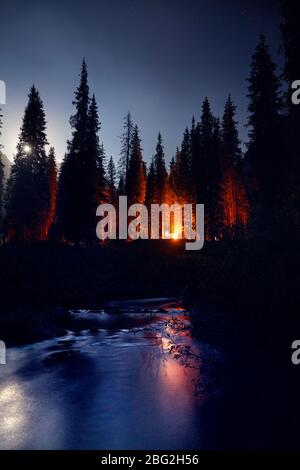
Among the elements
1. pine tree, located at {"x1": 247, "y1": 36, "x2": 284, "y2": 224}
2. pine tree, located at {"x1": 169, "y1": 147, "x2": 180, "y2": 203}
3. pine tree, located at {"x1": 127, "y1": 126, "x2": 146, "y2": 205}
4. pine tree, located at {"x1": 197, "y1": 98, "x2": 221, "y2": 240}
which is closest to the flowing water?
pine tree, located at {"x1": 247, "y1": 36, "x2": 284, "y2": 224}

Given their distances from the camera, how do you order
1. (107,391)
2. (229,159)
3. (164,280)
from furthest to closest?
(229,159) < (164,280) < (107,391)

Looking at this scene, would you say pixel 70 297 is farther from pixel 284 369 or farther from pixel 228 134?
pixel 228 134

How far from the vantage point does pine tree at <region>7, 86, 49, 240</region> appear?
35406 millimetres

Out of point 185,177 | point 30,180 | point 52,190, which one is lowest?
point 30,180

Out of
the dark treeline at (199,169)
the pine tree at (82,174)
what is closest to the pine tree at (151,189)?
the dark treeline at (199,169)

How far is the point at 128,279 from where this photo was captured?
1061 inches

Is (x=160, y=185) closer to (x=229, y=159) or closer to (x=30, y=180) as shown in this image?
(x=229, y=159)

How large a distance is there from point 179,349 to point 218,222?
3375 centimetres

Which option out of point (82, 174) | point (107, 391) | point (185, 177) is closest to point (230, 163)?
point (185, 177)

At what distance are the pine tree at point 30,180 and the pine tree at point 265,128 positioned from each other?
22486 mm

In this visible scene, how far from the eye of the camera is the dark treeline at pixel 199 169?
724 inches

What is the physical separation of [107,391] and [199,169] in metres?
41.8

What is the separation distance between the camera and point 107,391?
6883mm

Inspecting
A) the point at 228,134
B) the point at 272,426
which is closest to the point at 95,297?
the point at 272,426
